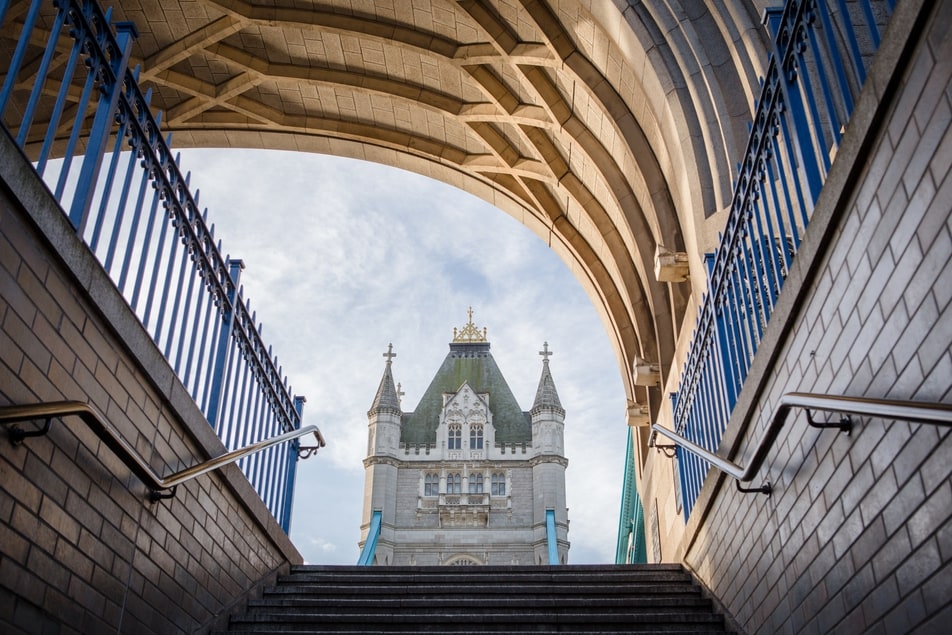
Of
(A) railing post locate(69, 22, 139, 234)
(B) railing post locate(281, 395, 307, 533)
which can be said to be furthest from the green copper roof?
(A) railing post locate(69, 22, 139, 234)

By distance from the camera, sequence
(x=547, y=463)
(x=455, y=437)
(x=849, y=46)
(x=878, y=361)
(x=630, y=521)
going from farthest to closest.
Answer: (x=455, y=437)
(x=547, y=463)
(x=630, y=521)
(x=849, y=46)
(x=878, y=361)

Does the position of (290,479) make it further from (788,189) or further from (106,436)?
(788,189)

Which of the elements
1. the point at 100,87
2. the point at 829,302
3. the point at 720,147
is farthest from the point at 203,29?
the point at 829,302

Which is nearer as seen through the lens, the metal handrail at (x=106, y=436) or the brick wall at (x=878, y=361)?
the brick wall at (x=878, y=361)

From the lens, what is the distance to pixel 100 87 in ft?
13.2

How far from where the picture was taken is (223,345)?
5625 mm

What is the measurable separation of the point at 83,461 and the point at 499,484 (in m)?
55.5

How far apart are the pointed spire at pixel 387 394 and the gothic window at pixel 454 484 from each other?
534cm

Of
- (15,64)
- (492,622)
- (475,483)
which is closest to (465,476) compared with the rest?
(475,483)

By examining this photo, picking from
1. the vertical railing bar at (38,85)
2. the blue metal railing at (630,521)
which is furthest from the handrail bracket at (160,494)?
the blue metal railing at (630,521)

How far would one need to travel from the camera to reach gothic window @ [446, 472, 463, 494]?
57.5m

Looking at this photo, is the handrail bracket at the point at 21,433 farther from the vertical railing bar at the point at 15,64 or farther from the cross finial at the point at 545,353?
the cross finial at the point at 545,353

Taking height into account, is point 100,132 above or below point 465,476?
below

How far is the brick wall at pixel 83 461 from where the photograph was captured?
307 centimetres
